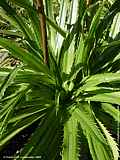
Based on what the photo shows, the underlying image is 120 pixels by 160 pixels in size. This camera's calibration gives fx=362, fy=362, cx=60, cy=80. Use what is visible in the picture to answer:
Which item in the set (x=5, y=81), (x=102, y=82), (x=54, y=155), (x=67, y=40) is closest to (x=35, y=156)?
(x=54, y=155)

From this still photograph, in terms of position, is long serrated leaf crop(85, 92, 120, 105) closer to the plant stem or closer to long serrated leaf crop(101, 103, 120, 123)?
long serrated leaf crop(101, 103, 120, 123)

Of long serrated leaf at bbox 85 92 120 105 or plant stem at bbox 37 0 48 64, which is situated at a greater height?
plant stem at bbox 37 0 48 64

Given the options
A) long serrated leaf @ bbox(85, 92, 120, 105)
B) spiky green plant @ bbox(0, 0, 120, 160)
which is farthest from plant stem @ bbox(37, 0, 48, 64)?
long serrated leaf @ bbox(85, 92, 120, 105)

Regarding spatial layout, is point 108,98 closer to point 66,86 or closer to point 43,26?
point 66,86

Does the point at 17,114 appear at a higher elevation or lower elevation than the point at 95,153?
higher

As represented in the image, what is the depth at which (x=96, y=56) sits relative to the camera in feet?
6.68

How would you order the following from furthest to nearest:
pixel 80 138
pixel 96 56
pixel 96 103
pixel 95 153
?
pixel 96 56, pixel 96 103, pixel 80 138, pixel 95 153

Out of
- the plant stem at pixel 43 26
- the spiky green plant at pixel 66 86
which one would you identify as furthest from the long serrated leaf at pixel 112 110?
the plant stem at pixel 43 26

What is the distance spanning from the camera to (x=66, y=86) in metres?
1.93

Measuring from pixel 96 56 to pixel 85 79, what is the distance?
0.62 ft

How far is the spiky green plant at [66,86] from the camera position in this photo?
166cm

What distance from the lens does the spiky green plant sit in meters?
1.66

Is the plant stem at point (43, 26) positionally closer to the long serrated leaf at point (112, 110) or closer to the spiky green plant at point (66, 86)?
the spiky green plant at point (66, 86)

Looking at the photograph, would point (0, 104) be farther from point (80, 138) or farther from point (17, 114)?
point (80, 138)
